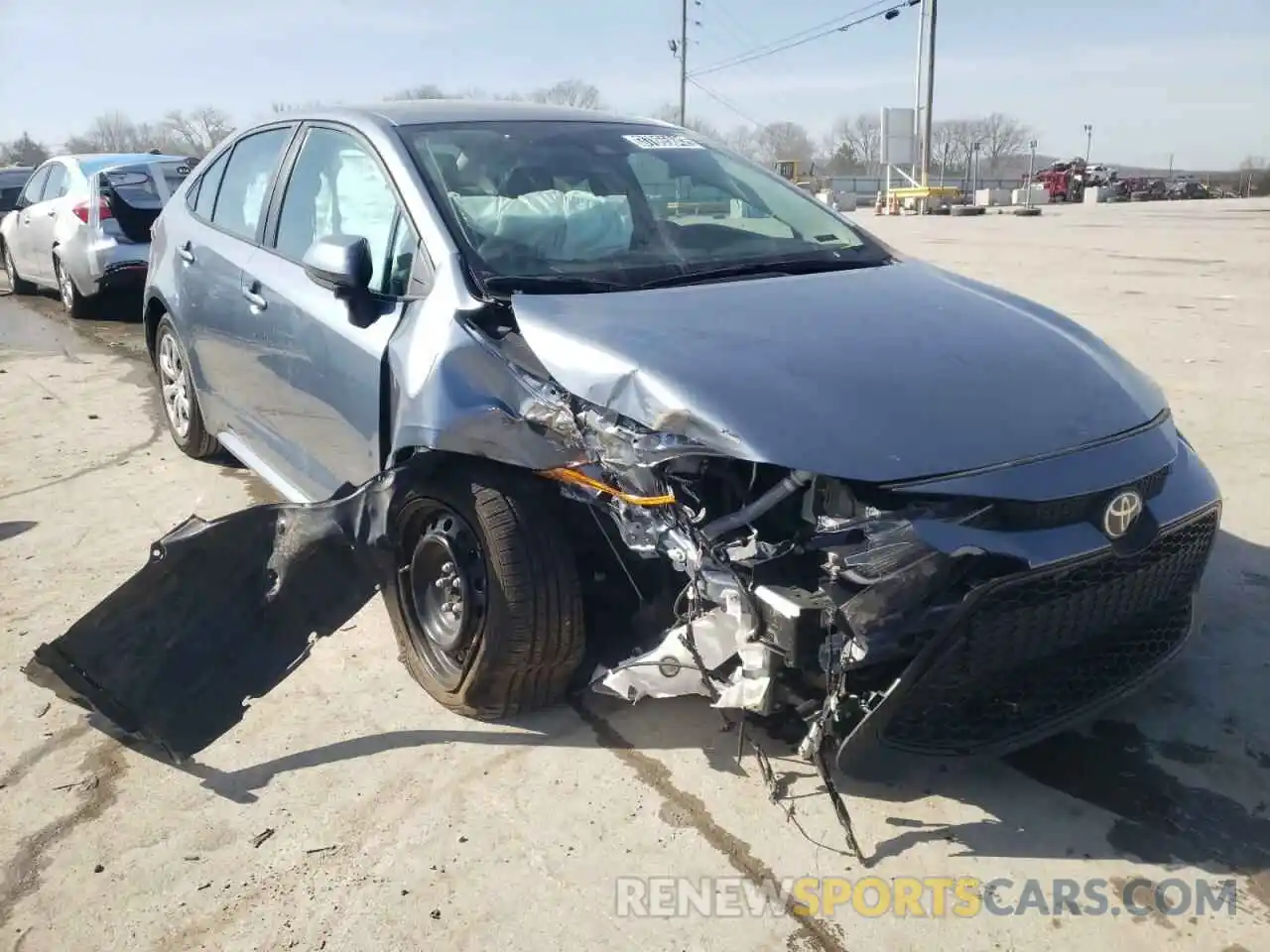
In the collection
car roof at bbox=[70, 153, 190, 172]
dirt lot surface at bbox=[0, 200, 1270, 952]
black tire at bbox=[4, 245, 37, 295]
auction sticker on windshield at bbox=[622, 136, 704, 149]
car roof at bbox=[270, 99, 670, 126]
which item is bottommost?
dirt lot surface at bbox=[0, 200, 1270, 952]

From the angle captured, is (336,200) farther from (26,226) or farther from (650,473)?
(26,226)

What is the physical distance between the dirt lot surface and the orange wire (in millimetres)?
829

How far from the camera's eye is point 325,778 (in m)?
2.92

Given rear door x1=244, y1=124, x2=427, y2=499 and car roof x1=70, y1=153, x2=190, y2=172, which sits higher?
car roof x1=70, y1=153, x2=190, y2=172

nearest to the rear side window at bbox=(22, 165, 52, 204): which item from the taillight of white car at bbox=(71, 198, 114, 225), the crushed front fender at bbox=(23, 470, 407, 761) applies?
the taillight of white car at bbox=(71, 198, 114, 225)

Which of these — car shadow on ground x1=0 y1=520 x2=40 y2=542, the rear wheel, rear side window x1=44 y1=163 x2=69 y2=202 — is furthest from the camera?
rear side window x1=44 y1=163 x2=69 y2=202

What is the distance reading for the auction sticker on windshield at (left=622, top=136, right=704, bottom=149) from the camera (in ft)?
13.0

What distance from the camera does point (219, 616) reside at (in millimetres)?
3102

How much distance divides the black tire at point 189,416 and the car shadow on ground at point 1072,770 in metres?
2.50

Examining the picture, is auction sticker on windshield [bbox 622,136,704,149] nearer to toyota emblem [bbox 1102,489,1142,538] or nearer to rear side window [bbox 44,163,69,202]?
toyota emblem [bbox 1102,489,1142,538]

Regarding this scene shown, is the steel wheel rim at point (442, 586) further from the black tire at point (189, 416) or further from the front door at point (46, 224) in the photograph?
the front door at point (46, 224)

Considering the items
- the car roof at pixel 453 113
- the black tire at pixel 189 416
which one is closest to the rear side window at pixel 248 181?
the car roof at pixel 453 113

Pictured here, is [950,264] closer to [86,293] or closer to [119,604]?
[86,293]

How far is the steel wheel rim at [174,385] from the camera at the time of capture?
17.4ft
